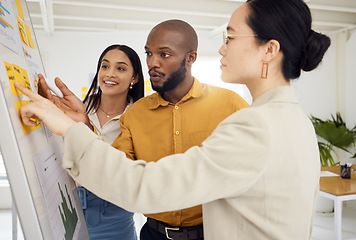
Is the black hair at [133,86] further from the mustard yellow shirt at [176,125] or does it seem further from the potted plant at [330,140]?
the potted plant at [330,140]

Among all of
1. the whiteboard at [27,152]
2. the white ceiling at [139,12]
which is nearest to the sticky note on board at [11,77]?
Answer: the whiteboard at [27,152]

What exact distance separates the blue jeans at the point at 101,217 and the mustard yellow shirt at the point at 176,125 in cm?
44

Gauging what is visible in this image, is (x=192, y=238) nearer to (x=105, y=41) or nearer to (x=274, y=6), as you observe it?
(x=274, y=6)

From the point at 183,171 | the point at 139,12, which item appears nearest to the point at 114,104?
the point at 183,171

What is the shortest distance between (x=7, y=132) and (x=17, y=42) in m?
0.36

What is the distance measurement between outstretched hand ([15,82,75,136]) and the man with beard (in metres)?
0.66

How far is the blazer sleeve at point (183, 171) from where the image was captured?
2.42 feet

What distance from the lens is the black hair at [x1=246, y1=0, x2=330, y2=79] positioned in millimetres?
946

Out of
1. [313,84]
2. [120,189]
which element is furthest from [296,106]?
[313,84]

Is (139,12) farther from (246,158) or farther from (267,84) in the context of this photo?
(246,158)

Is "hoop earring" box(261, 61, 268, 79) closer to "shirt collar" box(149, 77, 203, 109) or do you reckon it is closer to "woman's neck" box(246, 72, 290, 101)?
"woman's neck" box(246, 72, 290, 101)

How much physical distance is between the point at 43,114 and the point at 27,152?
102 mm

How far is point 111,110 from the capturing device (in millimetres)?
1958

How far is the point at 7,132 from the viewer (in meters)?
0.70
